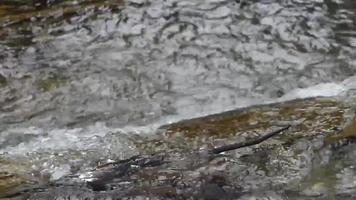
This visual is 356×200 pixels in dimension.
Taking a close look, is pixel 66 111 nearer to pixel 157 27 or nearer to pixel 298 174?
pixel 157 27

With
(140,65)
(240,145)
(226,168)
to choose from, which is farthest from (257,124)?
(140,65)

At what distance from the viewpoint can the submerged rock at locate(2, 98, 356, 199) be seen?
313 cm

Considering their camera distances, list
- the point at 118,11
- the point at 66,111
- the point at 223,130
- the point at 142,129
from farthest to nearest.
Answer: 1. the point at 118,11
2. the point at 66,111
3. the point at 142,129
4. the point at 223,130

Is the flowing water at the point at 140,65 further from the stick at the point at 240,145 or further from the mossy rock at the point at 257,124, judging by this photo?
the stick at the point at 240,145

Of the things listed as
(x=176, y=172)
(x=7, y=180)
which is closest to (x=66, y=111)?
(x=7, y=180)

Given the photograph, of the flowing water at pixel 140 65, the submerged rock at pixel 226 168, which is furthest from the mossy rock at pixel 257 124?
the flowing water at pixel 140 65

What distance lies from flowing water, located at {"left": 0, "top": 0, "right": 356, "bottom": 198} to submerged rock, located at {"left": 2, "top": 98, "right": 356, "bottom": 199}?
0.56ft

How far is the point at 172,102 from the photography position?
421cm

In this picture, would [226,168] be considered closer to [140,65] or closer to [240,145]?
[240,145]

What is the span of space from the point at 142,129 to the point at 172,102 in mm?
410

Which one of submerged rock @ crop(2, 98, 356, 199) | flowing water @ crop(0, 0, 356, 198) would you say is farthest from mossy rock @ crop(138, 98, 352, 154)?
flowing water @ crop(0, 0, 356, 198)

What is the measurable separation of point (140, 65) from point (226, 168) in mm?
1593

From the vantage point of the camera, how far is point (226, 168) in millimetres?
3256

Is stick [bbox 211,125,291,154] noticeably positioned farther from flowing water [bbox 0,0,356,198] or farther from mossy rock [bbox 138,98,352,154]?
flowing water [bbox 0,0,356,198]
